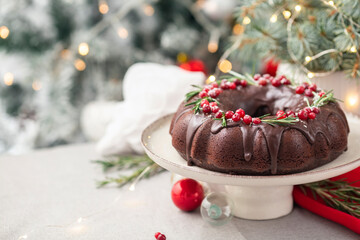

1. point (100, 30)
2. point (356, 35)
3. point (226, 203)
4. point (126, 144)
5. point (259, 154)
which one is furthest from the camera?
point (100, 30)

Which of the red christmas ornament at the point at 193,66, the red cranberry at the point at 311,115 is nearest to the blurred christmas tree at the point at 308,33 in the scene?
the red cranberry at the point at 311,115

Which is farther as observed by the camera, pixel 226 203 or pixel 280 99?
pixel 280 99

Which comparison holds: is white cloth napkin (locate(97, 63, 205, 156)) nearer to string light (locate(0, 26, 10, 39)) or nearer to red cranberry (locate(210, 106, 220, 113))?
red cranberry (locate(210, 106, 220, 113))

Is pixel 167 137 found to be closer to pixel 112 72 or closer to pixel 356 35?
pixel 356 35

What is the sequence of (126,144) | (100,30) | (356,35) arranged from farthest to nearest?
(100,30) → (126,144) → (356,35)

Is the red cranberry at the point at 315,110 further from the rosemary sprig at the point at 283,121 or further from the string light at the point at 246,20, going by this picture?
the string light at the point at 246,20

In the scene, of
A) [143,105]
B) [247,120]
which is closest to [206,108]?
[247,120]

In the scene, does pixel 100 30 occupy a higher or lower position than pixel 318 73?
higher

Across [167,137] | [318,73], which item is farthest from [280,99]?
[167,137]
